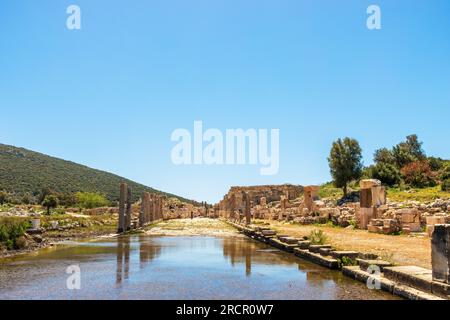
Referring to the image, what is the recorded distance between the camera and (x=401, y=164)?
57.7 m

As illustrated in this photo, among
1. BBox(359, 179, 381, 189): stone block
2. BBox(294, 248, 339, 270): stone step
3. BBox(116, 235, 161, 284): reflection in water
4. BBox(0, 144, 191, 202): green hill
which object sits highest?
BBox(0, 144, 191, 202): green hill

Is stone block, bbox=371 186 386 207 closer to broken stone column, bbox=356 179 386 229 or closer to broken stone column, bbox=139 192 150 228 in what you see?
broken stone column, bbox=356 179 386 229

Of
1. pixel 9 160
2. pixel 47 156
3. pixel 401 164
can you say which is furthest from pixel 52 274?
pixel 47 156

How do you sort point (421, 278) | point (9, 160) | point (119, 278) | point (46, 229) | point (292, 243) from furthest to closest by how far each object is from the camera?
point (9, 160) → point (46, 229) → point (292, 243) → point (119, 278) → point (421, 278)

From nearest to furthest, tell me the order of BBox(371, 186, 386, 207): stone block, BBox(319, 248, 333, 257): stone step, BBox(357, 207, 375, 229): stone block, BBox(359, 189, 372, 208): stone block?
BBox(319, 248, 333, 257): stone step → BBox(357, 207, 375, 229): stone block → BBox(371, 186, 386, 207): stone block → BBox(359, 189, 372, 208): stone block

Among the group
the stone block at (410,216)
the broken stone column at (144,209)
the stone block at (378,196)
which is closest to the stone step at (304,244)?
the stone block at (410,216)

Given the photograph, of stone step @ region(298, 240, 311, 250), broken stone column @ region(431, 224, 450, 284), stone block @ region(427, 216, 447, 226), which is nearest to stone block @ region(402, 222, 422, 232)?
stone block @ region(427, 216, 447, 226)

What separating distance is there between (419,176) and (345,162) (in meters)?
11.2

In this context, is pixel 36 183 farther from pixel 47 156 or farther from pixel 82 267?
pixel 82 267

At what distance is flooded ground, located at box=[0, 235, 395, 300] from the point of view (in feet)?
25.9

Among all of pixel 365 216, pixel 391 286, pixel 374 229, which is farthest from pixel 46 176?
pixel 391 286

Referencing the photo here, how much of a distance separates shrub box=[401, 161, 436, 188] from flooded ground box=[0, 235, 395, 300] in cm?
3211
